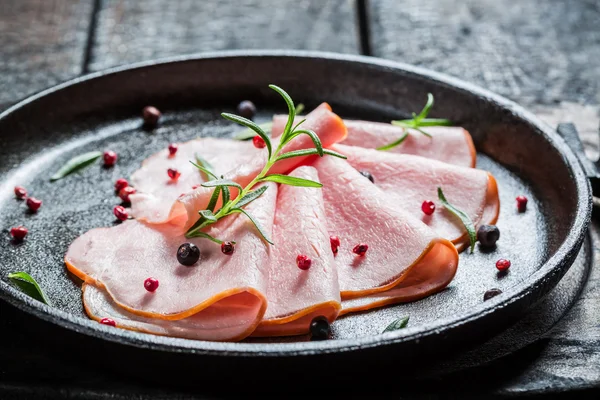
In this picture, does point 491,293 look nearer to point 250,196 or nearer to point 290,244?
point 290,244

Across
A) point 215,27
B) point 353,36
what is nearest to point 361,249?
point 353,36

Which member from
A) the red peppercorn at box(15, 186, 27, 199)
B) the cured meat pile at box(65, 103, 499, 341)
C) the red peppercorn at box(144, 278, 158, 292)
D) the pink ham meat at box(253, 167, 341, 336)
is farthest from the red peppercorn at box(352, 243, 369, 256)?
the red peppercorn at box(15, 186, 27, 199)

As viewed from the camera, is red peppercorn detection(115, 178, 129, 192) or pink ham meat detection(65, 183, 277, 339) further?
red peppercorn detection(115, 178, 129, 192)

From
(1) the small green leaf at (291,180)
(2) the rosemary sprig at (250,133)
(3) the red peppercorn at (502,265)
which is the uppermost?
(1) the small green leaf at (291,180)

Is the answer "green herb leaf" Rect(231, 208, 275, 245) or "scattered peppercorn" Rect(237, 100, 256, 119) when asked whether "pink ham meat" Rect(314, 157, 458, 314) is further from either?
"scattered peppercorn" Rect(237, 100, 256, 119)

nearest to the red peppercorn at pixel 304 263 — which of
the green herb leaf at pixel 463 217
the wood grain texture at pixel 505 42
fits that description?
the green herb leaf at pixel 463 217

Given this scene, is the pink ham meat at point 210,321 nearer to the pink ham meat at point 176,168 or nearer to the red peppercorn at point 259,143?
the pink ham meat at point 176,168

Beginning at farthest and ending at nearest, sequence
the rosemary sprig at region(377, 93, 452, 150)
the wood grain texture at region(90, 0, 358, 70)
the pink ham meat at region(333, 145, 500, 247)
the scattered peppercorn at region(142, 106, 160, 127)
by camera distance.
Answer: the wood grain texture at region(90, 0, 358, 70)
the scattered peppercorn at region(142, 106, 160, 127)
the rosemary sprig at region(377, 93, 452, 150)
the pink ham meat at region(333, 145, 500, 247)

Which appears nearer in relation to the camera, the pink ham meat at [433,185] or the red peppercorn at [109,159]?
the pink ham meat at [433,185]
